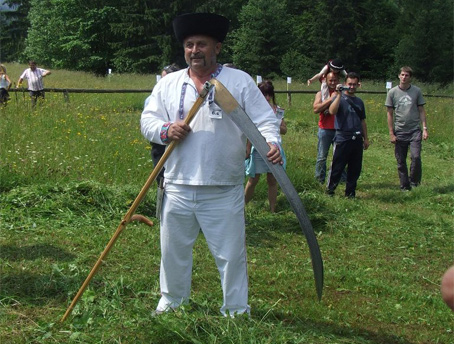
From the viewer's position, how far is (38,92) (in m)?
17.1

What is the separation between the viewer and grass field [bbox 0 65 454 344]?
3.84 m

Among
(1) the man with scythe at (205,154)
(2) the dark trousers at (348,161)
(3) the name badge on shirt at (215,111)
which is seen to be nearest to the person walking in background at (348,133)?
(2) the dark trousers at (348,161)

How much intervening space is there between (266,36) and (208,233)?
47354 mm

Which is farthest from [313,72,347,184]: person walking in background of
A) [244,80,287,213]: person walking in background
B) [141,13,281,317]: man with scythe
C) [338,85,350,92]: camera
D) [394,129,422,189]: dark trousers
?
[141,13,281,317]: man with scythe

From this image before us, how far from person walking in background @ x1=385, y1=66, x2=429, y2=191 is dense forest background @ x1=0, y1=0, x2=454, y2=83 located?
125 feet

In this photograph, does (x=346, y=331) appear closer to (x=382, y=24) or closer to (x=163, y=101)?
(x=163, y=101)

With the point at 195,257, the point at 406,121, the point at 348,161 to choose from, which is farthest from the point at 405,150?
the point at 195,257

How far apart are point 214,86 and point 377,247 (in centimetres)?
364

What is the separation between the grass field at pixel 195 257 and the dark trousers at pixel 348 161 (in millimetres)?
261

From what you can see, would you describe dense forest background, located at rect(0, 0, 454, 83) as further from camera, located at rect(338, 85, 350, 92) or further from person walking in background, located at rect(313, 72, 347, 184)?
camera, located at rect(338, 85, 350, 92)

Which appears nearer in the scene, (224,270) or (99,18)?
(224,270)

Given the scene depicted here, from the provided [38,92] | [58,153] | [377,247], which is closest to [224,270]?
[377,247]

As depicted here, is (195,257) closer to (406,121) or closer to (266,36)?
(406,121)

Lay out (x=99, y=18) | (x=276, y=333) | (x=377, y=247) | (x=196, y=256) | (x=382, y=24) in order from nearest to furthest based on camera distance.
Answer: (x=276, y=333), (x=196, y=256), (x=377, y=247), (x=99, y=18), (x=382, y=24)
